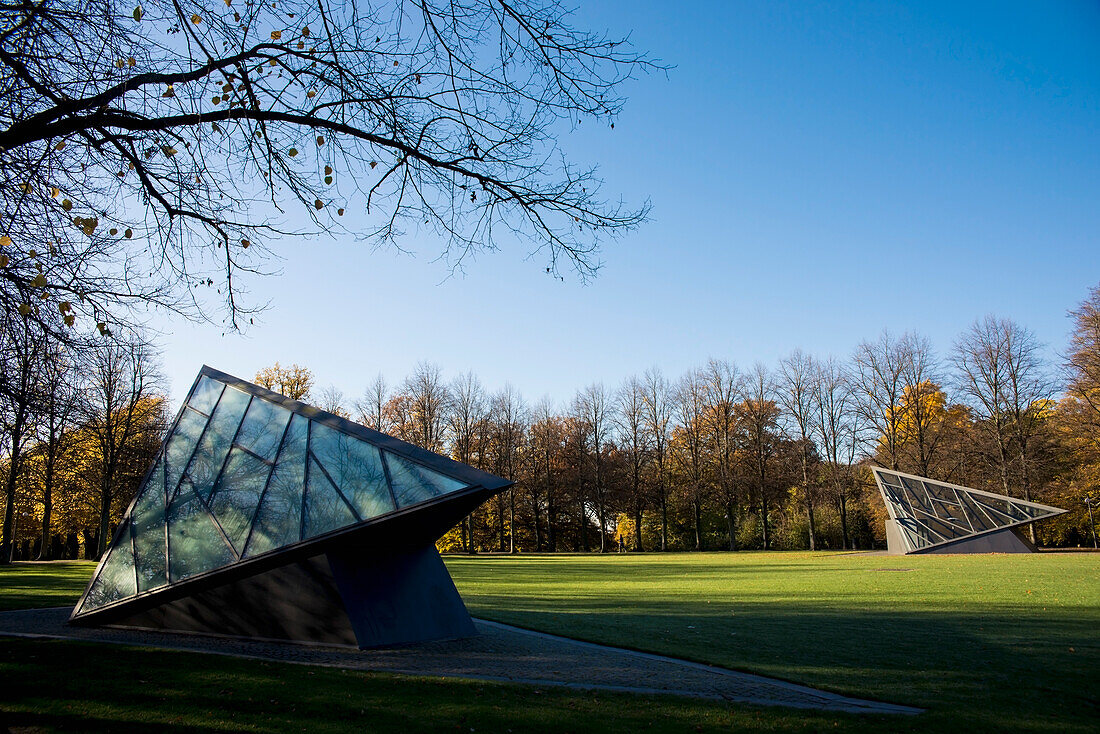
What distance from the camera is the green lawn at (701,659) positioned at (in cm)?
595

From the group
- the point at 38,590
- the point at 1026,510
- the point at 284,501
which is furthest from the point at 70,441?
the point at 1026,510

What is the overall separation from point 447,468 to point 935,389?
5568 centimetres

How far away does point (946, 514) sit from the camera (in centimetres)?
3275

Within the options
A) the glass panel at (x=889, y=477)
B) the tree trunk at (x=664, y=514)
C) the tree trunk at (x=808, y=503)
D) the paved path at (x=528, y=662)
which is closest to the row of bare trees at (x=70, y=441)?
the paved path at (x=528, y=662)

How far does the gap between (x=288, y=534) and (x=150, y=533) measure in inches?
137

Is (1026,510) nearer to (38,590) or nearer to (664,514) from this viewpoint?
(664,514)

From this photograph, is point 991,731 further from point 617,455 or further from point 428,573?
point 617,455

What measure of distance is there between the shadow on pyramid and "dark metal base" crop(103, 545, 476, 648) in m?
0.02

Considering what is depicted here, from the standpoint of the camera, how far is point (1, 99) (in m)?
6.37

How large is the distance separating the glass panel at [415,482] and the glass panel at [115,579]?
16.5 feet

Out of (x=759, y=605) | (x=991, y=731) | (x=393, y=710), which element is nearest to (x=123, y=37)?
(x=393, y=710)

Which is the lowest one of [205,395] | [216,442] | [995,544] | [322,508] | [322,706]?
[995,544]

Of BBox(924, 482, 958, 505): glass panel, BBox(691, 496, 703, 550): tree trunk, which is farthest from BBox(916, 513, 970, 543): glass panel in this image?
BBox(691, 496, 703, 550): tree trunk

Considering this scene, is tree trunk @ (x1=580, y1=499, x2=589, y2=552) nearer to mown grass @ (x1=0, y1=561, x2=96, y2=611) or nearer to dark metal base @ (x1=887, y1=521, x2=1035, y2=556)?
dark metal base @ (x1=887, y1=521, x2=1035, y2=556)
